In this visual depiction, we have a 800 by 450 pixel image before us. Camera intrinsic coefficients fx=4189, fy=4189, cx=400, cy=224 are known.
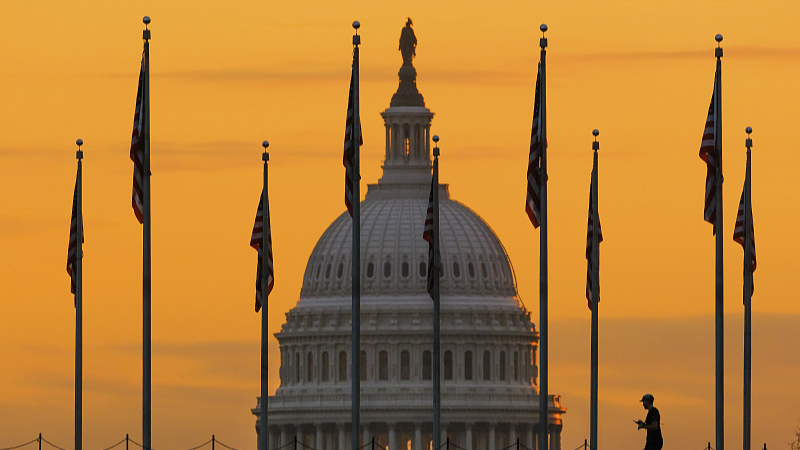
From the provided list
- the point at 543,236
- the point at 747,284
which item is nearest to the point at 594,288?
the point at 747,284

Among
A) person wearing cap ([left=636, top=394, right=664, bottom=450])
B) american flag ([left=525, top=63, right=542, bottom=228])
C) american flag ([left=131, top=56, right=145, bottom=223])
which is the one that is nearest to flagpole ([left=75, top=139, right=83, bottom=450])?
american flag ([left=131, top=56, right=145, bottom=223])

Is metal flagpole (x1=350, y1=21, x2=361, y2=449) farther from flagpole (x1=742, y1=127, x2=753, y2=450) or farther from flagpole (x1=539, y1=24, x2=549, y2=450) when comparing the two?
flagpole (x1=742, y1=127, x2=753, y2=450)

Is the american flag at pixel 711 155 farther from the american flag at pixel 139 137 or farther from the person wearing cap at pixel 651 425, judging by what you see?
the person wearing cap at pixel 651 425

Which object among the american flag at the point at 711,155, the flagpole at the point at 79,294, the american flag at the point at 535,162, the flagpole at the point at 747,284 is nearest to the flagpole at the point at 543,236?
the american flag at the point at 535,162

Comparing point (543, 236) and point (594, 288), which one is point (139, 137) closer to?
point (543, 236)

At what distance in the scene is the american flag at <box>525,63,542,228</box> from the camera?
150500 mm

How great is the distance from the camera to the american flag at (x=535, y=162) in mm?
150500

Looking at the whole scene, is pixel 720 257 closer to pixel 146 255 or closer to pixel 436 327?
pixel 436 327

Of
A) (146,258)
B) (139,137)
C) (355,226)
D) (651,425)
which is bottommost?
(651,425)

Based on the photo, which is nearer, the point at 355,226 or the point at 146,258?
the point at 146,258

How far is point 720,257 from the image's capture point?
15700cm

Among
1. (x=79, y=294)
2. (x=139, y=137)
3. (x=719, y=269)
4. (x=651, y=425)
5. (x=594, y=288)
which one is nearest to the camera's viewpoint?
(x=651, y=425)

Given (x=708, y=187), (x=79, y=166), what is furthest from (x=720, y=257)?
(x=79, y=166)

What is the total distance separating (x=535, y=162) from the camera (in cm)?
15062
